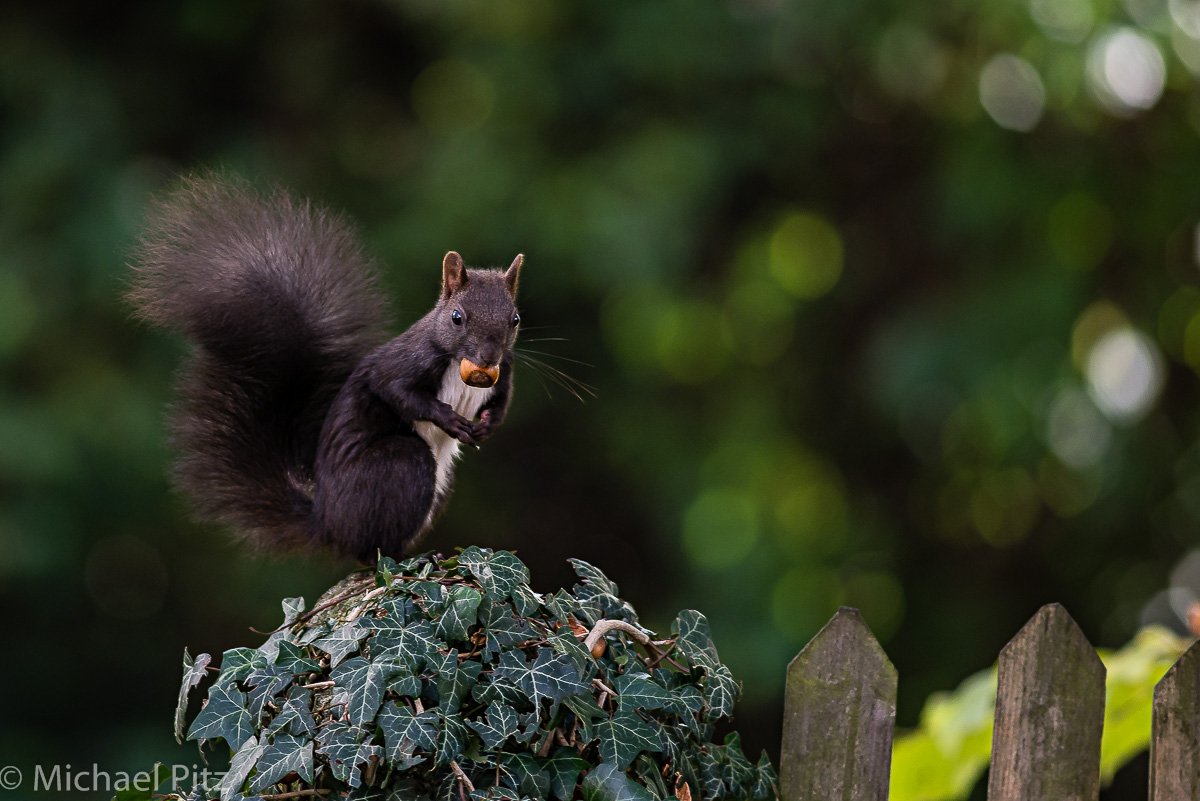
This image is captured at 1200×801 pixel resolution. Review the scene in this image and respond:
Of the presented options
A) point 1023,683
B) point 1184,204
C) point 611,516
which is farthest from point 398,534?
point 1184,204

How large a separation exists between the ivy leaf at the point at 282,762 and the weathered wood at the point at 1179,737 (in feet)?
2.66

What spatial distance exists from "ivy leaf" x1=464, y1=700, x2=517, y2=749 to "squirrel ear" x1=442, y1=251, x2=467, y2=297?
0.50m

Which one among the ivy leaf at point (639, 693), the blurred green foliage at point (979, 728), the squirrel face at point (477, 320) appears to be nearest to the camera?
the ivy leaf at point (639, 693)

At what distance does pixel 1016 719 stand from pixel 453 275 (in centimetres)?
72

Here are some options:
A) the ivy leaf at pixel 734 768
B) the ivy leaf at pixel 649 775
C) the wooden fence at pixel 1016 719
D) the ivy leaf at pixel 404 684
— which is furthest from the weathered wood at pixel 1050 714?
the ivy leaf at pixel 404 684

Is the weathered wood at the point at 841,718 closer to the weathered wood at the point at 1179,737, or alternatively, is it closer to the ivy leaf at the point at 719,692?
the ivy leaf at the point at 719,692

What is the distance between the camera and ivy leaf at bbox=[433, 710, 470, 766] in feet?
2.94

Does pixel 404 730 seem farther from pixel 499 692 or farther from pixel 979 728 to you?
pixel 979 728

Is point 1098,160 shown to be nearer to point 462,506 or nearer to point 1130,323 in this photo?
point 1130,323

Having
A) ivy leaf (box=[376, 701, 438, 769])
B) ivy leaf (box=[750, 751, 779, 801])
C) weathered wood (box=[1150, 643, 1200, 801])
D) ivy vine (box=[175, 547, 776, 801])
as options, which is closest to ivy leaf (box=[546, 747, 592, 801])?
ivy vine (box=[175, 547, 776, 801])

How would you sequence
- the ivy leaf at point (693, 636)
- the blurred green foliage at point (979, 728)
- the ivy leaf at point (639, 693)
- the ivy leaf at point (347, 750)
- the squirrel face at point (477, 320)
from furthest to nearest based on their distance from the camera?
the blurred green foliage at point (979, 728) → the squirrel face at point (477, 320) → the ivy leaf at point (693, 636) → the ivy leaf at point (639, 693) → the ivy leaf at point (347, 750)

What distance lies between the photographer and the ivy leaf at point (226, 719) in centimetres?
95

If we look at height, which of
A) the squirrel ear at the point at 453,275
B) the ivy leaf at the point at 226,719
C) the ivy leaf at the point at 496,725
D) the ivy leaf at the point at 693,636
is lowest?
the ivy leaf at the point at 226,719

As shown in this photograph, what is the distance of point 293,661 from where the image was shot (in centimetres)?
97
